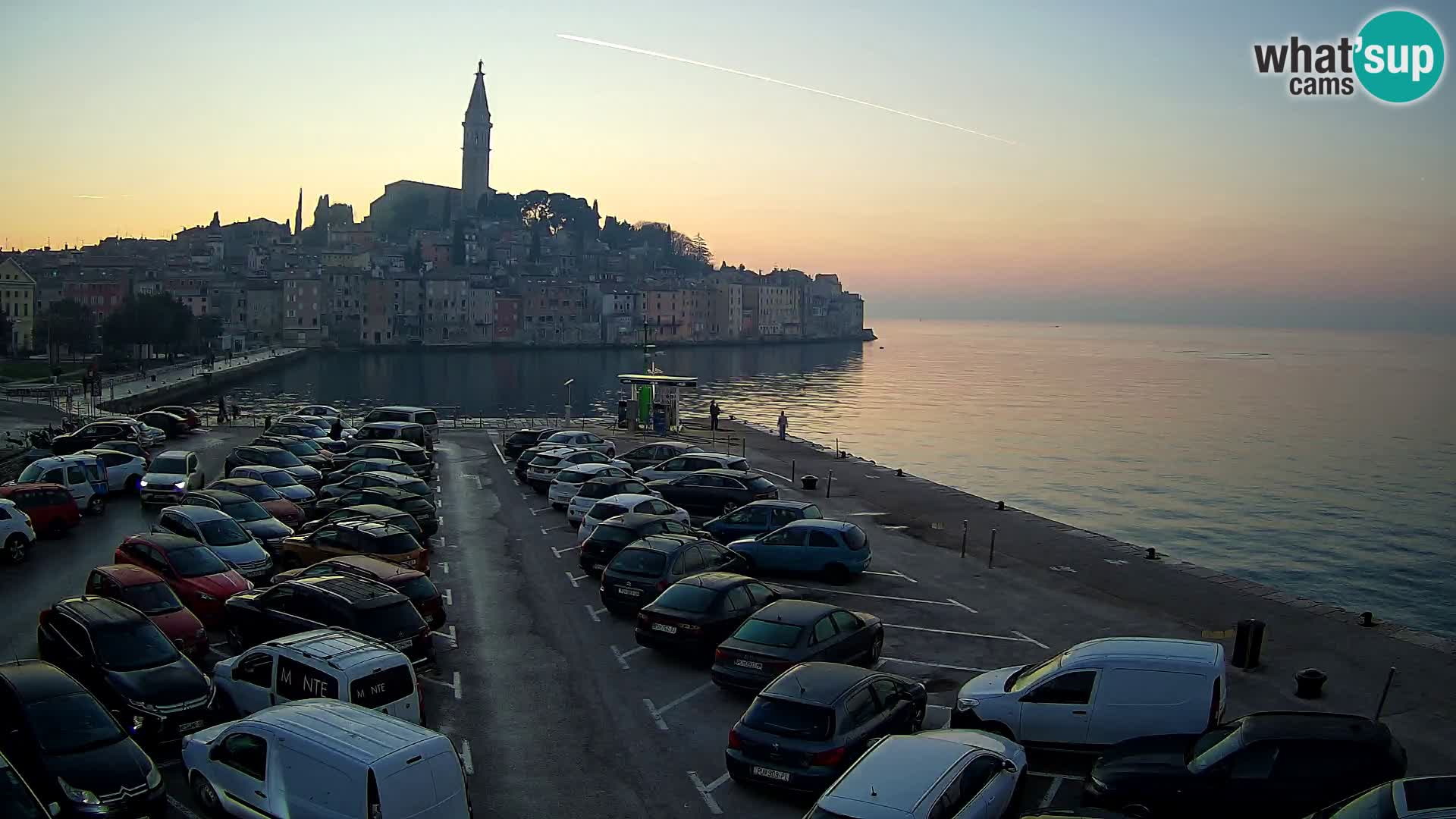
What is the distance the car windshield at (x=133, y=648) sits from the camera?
36.7 feet

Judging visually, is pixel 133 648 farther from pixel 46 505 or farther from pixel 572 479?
pixel 572 479

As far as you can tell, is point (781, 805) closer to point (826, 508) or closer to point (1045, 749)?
point (1045, 749)

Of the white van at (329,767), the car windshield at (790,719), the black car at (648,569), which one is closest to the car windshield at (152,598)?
the white van at (329,767)

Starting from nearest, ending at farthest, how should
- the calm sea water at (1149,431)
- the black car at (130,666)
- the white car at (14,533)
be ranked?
Answer: the black car at (130,666)
the white car at (14,533)
the calm sea water at (1149,431)

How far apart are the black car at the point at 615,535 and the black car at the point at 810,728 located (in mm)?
7866

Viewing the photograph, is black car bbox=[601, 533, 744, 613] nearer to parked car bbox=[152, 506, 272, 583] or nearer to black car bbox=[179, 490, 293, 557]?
parked car bbox=[152, 506, 272, 583]

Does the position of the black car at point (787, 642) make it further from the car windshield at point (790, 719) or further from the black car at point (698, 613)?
the car windshield at point (790, 719)

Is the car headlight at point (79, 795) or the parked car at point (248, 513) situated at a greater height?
the parked car at point (248, 513)

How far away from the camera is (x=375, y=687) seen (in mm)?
10211

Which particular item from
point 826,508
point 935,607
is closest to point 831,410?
point 826,508

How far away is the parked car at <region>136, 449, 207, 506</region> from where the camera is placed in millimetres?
24281

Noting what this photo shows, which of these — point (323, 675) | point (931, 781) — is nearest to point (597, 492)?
point (323, 675)

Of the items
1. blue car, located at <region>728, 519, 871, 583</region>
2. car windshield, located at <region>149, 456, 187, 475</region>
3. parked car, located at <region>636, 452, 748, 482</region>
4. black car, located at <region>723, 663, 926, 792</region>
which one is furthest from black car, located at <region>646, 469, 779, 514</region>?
black car, located at <region>723, 663, 926, 792</region>

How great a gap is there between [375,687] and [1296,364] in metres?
172
